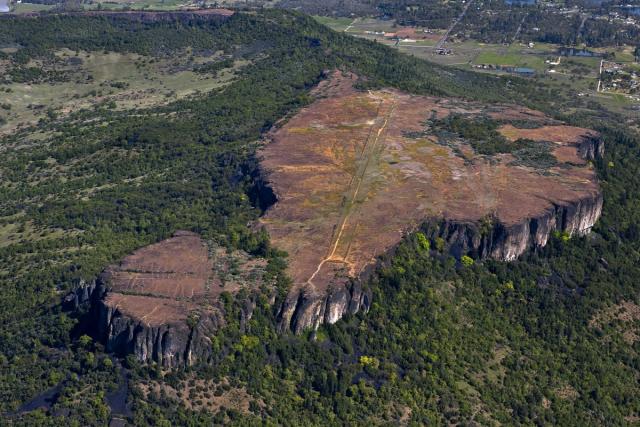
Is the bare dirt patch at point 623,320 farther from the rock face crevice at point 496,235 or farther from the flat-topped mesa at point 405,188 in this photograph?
the flat-topped mesa at point 405,188

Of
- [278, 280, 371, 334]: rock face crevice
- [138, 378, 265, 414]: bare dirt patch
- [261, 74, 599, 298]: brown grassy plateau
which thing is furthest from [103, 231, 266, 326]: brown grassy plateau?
[261, 74, 599, 298]: brown grassy plateau

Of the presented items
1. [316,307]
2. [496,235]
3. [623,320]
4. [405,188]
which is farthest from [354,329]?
[623,320]

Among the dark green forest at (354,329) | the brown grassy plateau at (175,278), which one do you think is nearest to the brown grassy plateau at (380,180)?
the dark green forest at (354,329)

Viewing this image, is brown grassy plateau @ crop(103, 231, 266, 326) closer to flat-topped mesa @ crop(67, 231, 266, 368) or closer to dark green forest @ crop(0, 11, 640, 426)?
flat-topped mesa @ crop(67, 231, 266, 368)

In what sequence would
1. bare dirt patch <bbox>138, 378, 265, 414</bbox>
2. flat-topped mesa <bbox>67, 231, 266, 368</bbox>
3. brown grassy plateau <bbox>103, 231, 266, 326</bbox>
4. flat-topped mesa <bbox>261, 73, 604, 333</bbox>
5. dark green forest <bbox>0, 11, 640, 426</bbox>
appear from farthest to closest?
flat-topped mesa <bbox>261, 73, 604, 333</bbox>
brown grassy plateau <bbox>103, 231, 266, 326</bbox>
dark green forest <bbox>0, 11, 640, 426</bbox>
flat-topped mesa <bbox>67, 231, 266, 368</bbox>
bare dirt patch <bbox>138, 378, 265, 414</bbox>

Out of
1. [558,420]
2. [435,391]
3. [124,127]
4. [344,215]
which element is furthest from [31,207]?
[558,420]

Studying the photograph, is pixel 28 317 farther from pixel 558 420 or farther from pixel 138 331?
pixel 558 420

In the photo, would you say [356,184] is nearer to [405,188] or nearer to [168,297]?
[405,188]
